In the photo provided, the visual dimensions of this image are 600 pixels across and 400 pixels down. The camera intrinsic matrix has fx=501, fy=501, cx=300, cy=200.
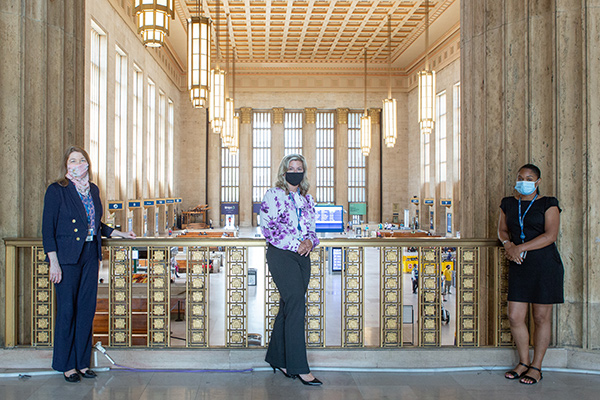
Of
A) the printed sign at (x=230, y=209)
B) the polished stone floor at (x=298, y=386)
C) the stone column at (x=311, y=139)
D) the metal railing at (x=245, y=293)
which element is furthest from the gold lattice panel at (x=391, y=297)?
the printed sign at (x=230, y=209)

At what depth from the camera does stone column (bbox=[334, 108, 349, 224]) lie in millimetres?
31875

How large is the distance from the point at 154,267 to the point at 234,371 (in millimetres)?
1088

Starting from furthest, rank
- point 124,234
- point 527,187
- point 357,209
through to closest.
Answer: point 357,209 < point 124,234 < point 527,187

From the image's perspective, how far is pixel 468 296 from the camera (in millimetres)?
4328

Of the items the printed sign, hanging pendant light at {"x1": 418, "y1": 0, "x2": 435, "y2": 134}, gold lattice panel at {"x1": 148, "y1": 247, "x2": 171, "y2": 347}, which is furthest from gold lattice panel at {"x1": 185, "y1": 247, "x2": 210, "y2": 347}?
the printed sign

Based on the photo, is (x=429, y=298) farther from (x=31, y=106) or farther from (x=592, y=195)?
(x=31, y=106)

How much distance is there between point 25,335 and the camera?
4270 mm

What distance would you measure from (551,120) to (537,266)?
1389mm

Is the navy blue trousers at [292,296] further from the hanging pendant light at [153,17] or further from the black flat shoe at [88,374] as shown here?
the hanging pendant light at [153,17]

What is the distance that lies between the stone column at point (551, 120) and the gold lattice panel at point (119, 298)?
10.5 feet

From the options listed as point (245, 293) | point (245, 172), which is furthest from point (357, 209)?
point (245, 293)

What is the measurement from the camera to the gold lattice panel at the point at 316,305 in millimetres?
4211

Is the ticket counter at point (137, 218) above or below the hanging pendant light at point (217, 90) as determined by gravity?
below

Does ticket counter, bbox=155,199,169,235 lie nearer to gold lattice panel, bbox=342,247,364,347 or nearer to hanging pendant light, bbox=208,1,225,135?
hanging pendant light, bbox=208,1,225,135
